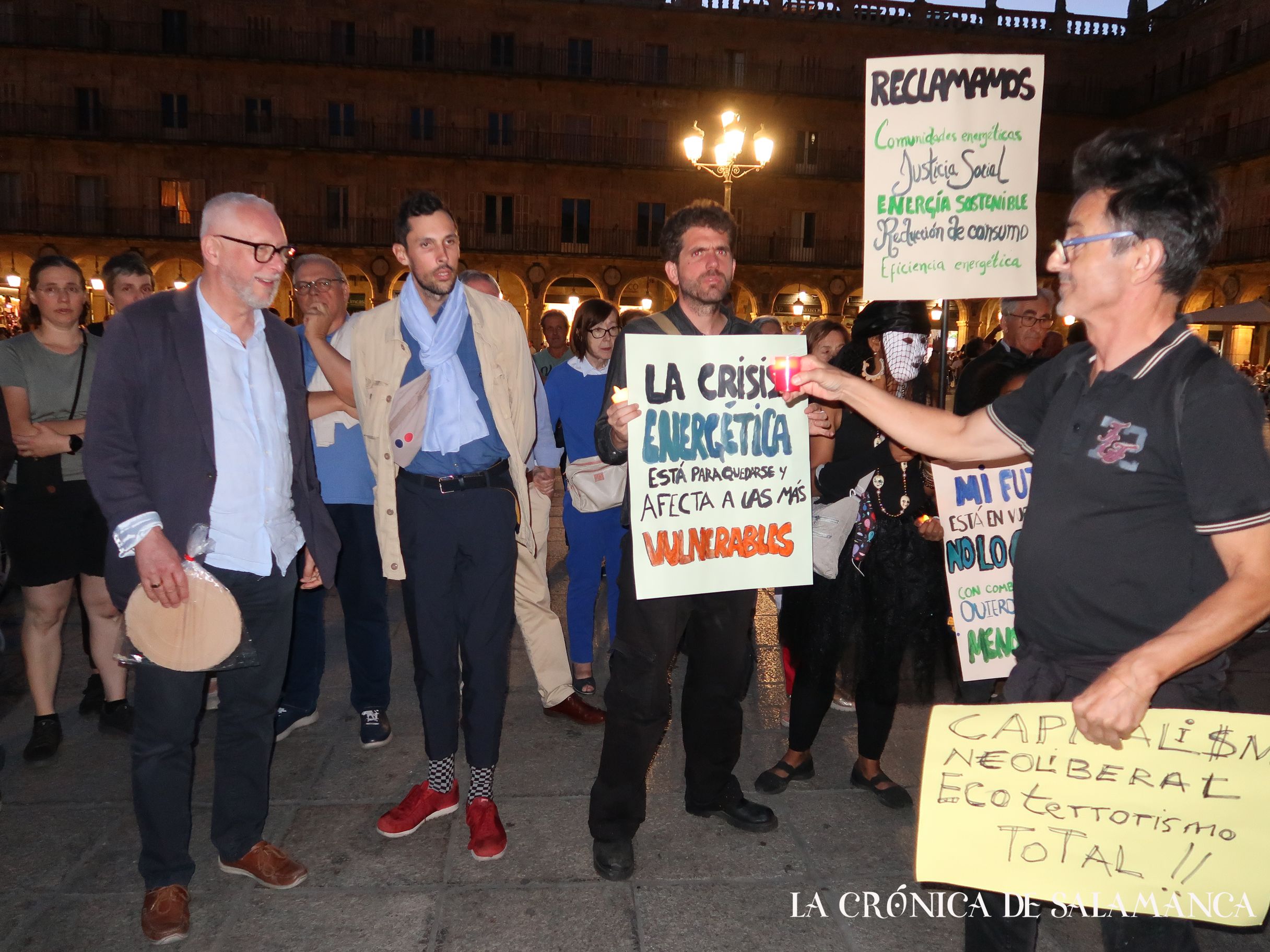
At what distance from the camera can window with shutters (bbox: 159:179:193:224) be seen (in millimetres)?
27781

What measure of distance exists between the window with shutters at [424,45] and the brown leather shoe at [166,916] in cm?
3019

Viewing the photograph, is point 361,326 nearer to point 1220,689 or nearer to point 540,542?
point 540,542

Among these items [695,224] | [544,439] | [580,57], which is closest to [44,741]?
[544,439]

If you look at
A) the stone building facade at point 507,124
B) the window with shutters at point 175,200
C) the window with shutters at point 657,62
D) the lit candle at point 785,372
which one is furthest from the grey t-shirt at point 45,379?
the window with shutters at point 657,62

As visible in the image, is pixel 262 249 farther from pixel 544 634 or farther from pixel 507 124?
pixel 507 124

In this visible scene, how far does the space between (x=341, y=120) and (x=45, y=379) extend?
28.1 metres

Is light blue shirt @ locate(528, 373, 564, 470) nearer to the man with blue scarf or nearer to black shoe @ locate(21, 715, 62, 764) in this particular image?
the man with blue scarf

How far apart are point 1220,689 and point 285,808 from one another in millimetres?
2975

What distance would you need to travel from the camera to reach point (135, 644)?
2.42m

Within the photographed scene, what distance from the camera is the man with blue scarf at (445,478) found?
2953 mm

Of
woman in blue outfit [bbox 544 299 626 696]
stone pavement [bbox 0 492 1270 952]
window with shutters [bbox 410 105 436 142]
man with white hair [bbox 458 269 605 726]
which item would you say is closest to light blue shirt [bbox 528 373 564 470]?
man with white hair [bbox 458 269 605 726]

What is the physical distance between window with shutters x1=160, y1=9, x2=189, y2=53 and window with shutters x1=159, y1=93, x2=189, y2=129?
1.45m

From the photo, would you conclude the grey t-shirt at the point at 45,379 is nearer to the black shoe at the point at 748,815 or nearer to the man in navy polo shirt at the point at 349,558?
the man in navy polo shirt at the point at 349,558

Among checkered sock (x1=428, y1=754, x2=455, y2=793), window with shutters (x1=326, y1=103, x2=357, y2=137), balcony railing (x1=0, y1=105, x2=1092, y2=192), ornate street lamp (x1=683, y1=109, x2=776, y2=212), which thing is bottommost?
checkered sock (x1=428, y1=754, x2=455, y2=793)
